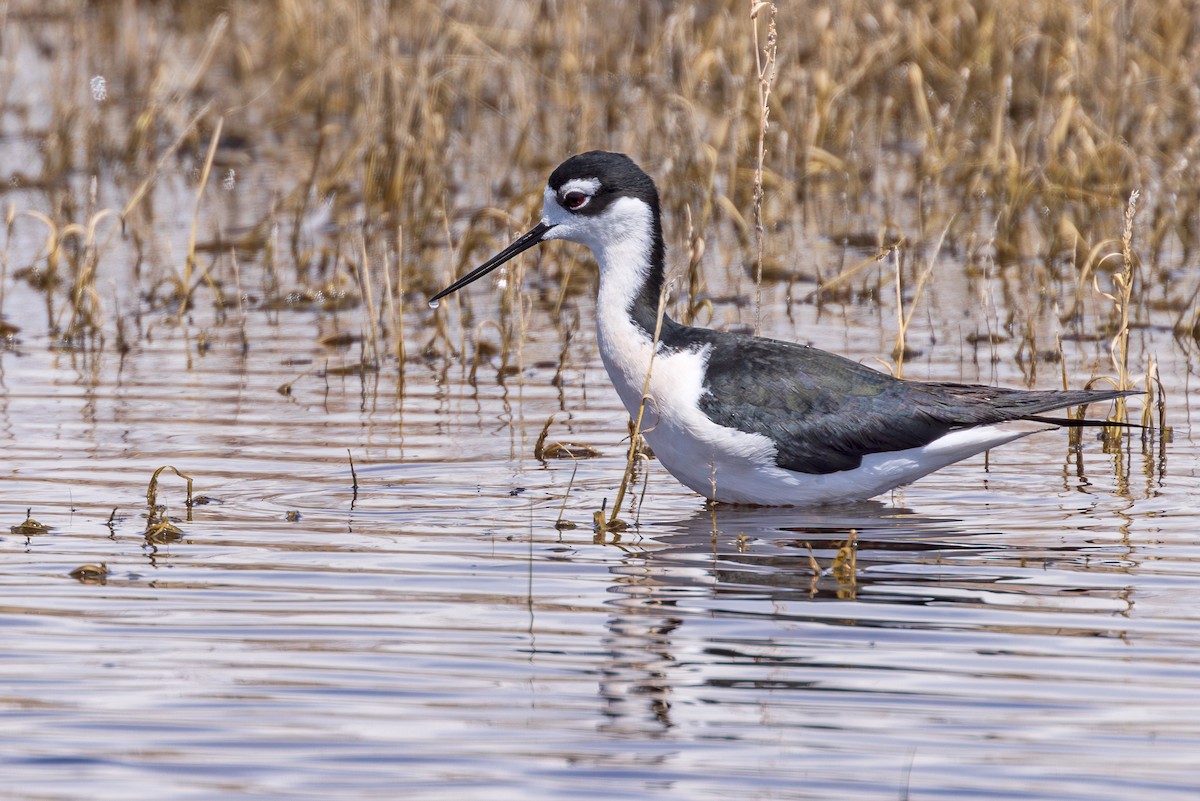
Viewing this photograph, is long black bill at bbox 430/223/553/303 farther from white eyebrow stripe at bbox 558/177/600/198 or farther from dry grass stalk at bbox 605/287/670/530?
dry grass stalk at bbox 605/287/670/530

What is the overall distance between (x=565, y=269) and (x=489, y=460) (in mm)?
→ 3673

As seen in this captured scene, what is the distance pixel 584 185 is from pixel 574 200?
0.08 metres

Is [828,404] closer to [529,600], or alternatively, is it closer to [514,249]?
[514,249]

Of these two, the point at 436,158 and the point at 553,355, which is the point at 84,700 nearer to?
the point at 553,355

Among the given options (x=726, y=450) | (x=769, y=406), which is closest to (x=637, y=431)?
(x=726, y=450)

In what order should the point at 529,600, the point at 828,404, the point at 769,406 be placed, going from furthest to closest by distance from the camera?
the point at 828,404
the point at 769,406
the point at 529,600

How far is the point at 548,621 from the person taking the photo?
18.1 ft

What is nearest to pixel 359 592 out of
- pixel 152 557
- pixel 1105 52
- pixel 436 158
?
pixel 152 557

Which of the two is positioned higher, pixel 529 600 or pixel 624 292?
pixel 624 292

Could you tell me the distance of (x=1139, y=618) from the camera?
18.1 feet

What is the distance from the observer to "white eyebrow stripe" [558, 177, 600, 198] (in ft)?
24.6

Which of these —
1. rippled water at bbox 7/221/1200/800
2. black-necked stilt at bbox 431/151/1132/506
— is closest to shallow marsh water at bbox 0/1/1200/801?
rippled water at bbox 7/221/1200/800

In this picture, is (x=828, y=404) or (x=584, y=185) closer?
(x=828, y=404)

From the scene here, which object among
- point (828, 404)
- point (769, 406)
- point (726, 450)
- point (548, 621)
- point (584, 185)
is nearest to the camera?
point (548, 621)
